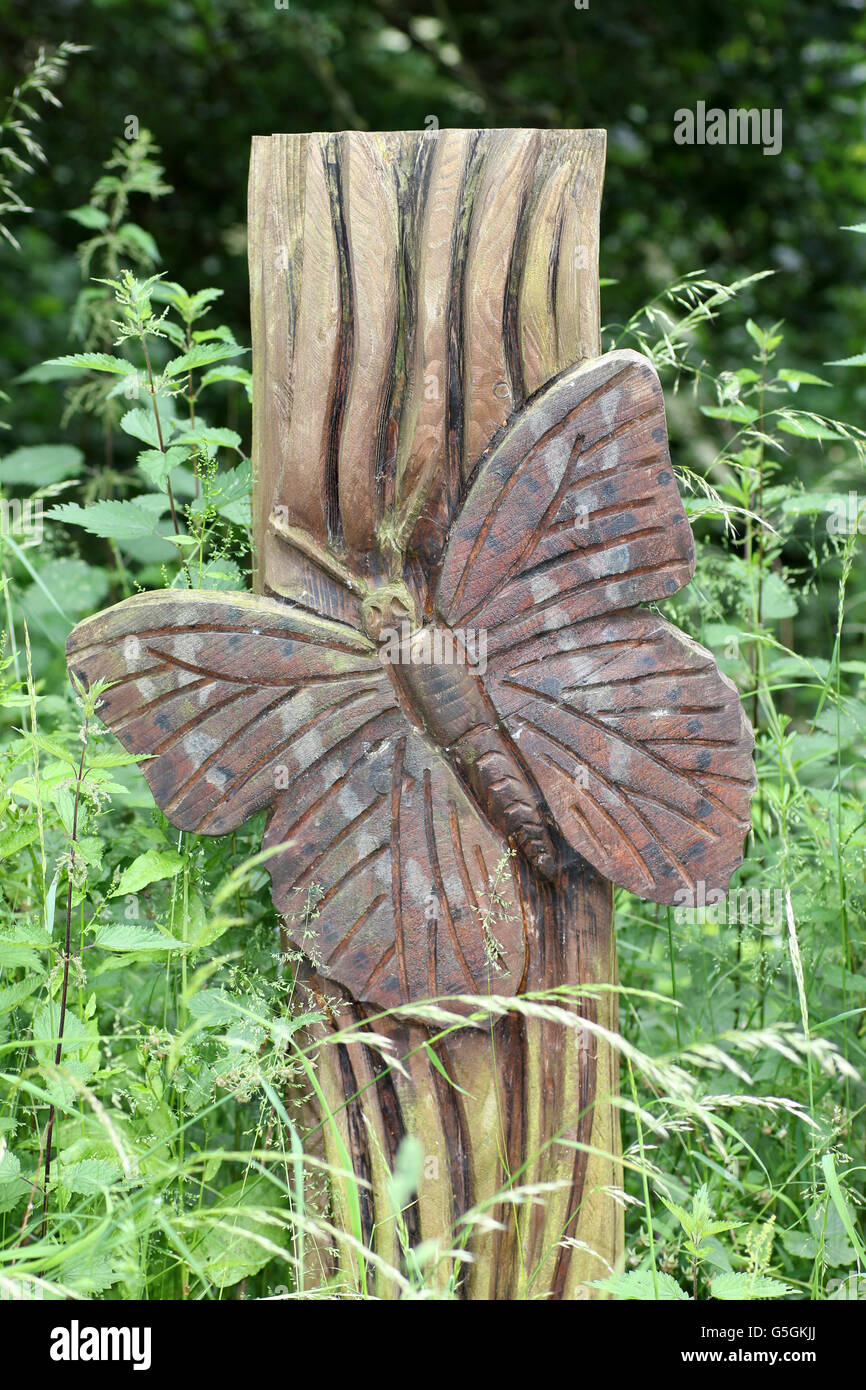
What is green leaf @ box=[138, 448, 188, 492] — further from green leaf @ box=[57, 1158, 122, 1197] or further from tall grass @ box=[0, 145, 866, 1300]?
green leaf @ box=[57, 1158, 122, 1197]

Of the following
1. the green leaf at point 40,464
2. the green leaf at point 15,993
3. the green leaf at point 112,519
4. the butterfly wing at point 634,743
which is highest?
the green leaf at point 40,464

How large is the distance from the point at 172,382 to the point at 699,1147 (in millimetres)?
1524

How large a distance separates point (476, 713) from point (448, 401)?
16.0 inches

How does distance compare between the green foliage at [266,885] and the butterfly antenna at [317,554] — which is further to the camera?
the butterfly antenna at [317,554]

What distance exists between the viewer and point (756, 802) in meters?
2.30

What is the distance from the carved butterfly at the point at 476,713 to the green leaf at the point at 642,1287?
36 cm

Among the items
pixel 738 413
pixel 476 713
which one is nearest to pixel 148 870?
pixel 476 713

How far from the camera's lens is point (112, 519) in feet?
5.81

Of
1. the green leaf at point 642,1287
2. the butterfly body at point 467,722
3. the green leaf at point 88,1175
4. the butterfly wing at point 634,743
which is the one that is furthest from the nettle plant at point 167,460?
the green leaf at point 642,1287

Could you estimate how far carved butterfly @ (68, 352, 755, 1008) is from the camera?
1479 millimetres

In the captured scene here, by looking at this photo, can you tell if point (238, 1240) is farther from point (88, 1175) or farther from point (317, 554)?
point (317, 554)

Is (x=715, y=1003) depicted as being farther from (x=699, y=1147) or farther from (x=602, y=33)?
(x=602, y=33)

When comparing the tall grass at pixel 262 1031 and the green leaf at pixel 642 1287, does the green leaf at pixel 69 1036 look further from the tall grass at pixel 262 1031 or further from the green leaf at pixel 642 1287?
the green leaf at pixel 642 1287

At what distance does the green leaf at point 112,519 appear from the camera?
175cm
